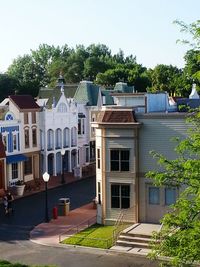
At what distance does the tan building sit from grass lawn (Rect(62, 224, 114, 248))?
1.28m

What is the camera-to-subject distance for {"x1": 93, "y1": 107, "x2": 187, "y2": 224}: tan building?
99.7 ft

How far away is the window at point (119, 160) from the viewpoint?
31250 millimetres

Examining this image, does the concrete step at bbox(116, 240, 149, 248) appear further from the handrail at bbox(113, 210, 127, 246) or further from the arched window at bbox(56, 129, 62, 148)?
the arched window at bbox(56, 129, 62, 148)

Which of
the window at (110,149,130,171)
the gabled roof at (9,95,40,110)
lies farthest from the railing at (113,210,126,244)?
the gabled roof at (9,95,40,110)

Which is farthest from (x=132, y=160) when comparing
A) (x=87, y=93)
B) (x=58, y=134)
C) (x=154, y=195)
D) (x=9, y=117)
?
(x=87, y=93)

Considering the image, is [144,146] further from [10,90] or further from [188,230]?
[10,90]

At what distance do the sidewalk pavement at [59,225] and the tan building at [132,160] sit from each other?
2.05 m

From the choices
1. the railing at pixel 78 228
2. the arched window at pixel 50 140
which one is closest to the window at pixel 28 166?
the arched window at pixel 50 140

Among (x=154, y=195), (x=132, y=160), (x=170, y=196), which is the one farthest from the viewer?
(x=132, y=160)

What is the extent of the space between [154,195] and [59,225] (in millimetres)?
6408

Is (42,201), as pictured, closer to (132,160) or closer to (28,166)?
(28,166)

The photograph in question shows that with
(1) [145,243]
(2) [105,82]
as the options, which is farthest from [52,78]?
(1) [145,243]

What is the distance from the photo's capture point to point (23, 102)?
48938mm

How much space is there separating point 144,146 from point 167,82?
65.9m
